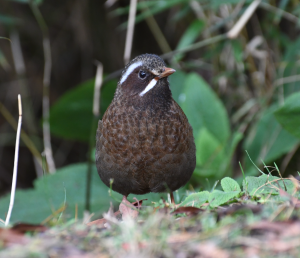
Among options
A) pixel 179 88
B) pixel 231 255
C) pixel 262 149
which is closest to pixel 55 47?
pixel 179 88

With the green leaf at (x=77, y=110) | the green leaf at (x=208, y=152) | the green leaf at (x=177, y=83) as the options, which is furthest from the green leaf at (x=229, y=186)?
the green leaf at (x=77, y=110)

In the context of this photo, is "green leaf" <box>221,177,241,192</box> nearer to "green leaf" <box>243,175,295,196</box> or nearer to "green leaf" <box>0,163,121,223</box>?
"green leaf" <box>243,175,295,196</box>

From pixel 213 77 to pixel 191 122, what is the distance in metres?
1.30

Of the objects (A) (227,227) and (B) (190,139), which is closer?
(A) (227,227)

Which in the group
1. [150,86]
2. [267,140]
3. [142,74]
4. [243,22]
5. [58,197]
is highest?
[243,22]

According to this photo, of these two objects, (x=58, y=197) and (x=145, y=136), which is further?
(x=58, y=197)

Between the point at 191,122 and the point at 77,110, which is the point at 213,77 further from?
the point at 77,110

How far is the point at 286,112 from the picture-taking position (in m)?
4.04

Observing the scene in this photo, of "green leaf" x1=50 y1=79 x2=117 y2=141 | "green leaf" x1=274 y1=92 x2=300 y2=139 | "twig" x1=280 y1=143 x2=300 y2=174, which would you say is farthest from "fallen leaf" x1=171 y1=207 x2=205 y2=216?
"green leaf" x1=50 y1=79 x2=117 y2=141

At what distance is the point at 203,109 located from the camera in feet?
17.7

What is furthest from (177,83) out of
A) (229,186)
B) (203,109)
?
(229,186)

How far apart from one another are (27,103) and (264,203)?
19.5 feet

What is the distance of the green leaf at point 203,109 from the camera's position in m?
5.34

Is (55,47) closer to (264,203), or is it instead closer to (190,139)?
(190,139)
